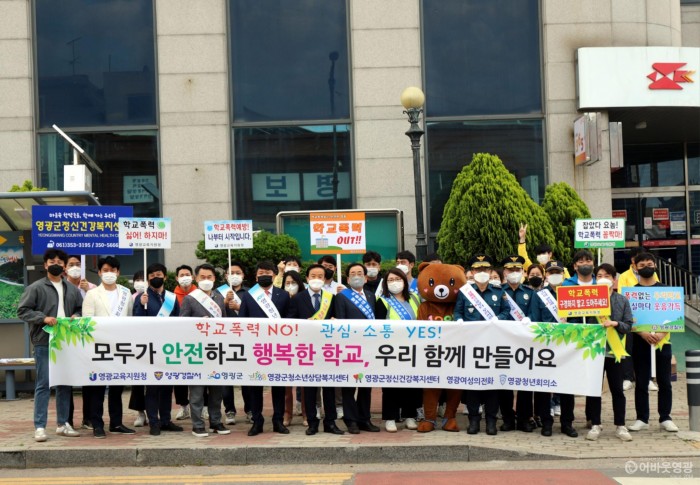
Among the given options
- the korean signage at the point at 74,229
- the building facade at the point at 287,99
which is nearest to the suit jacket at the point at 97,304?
the korean signage at the point at 74,229

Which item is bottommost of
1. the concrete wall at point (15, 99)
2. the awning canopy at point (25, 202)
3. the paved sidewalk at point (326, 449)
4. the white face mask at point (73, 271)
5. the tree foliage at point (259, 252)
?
the paved sidewalk at point (326, 449)

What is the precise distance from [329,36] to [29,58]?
6444 millimetres

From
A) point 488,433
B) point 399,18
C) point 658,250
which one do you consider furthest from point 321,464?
point 658,250

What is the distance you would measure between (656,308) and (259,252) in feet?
30.9

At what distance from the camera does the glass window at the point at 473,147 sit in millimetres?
20391

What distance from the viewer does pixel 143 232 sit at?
12047 millimetres

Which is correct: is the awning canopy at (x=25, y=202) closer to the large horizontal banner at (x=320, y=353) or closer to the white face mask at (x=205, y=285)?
the large horizontal banner at (x=320, y=353)

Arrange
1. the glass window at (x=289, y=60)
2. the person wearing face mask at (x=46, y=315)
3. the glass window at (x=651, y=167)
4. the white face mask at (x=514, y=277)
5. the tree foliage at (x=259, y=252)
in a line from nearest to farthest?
the person wearing face mask at (x=46, y=315) < the white face mask at (x=514, y=277) < the tree foliage at (x=259, y=252) < the glass window at (x=289, y=60) < the glass window at (x=651, y=167)

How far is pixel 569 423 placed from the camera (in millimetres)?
10797

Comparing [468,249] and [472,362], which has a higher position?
[468,249]

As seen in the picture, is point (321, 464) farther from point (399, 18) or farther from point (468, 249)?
point (399, 18)

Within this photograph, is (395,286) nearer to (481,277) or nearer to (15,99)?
(481,277)

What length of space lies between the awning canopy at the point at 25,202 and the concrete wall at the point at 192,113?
Answer: 491 cm

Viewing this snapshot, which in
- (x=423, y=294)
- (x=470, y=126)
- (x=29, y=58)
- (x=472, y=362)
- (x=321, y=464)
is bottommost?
(x=321, y=464)
